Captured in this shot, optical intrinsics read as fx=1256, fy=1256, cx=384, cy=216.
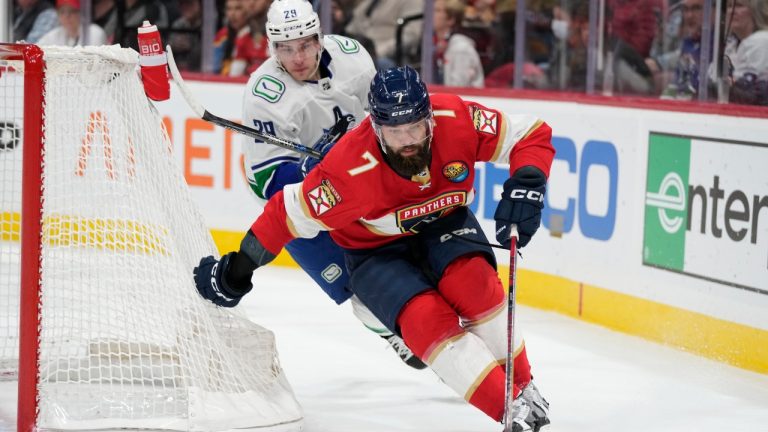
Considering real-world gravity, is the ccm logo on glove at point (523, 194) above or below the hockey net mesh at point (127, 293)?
above

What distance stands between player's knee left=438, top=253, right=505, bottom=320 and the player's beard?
0.30 m

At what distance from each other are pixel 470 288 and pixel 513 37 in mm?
2751

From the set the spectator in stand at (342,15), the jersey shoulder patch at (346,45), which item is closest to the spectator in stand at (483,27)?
the spectator in stand at (342,15)

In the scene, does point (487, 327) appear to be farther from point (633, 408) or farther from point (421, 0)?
point (421, 0)

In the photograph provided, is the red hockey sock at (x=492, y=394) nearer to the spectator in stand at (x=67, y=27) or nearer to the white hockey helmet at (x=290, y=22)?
the white hockey helmet at (x=290, y=22)

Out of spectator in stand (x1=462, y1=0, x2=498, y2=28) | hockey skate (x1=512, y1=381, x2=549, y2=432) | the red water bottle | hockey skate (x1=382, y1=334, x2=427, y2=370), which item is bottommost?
hockey skate (x1=382, y1=334, x2=427, y2=370)

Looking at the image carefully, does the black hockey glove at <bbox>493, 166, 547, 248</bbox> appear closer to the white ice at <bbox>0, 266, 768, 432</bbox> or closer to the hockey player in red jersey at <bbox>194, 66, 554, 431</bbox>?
the hockey player in red jersey at <bbox>194, 66, 554, 431</bbox>

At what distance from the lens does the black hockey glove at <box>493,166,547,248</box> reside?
3.01 m

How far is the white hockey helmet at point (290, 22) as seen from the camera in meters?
3.60

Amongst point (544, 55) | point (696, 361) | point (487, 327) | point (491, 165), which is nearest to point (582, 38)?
point (544, 55)

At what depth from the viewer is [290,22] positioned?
3.60 meters

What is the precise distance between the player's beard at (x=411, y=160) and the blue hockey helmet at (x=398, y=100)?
78mm

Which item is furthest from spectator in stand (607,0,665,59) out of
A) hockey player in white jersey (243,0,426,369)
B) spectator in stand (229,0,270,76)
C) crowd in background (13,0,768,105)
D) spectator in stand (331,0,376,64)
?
spectator in stand (229,0,270,76)

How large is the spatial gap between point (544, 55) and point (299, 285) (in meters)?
1.51
